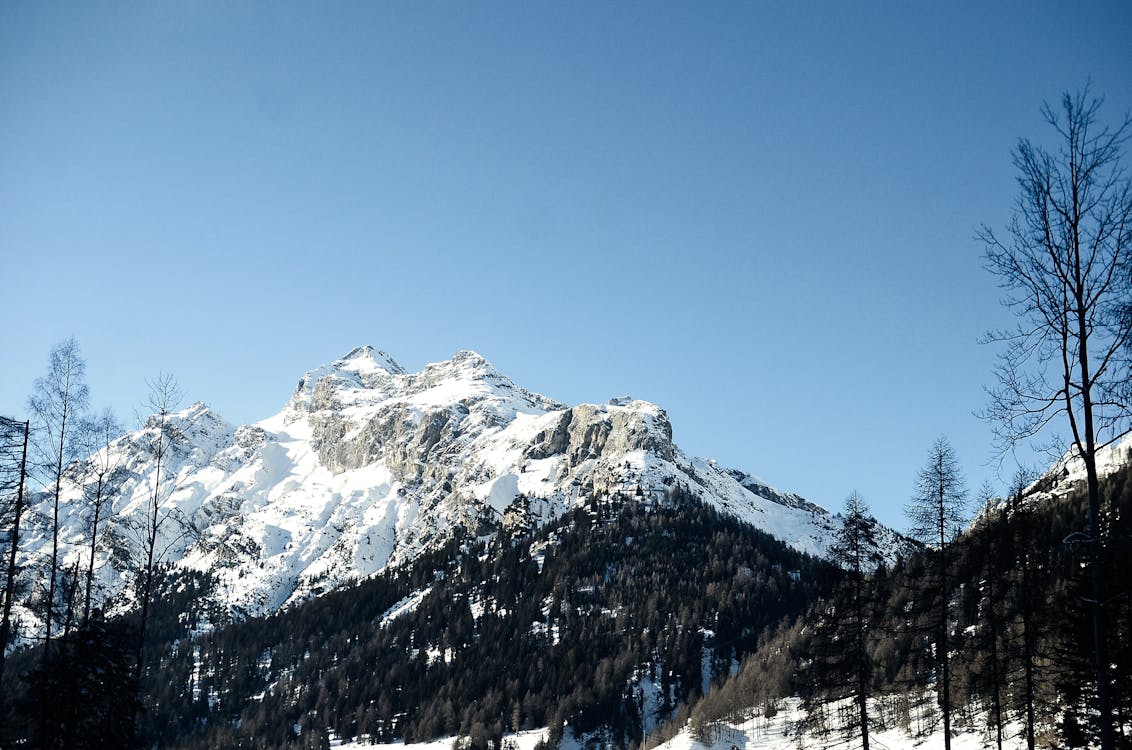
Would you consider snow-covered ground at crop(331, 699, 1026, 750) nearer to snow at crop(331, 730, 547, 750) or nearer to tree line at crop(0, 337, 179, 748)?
snow at crop(331, 730, 547, 750)

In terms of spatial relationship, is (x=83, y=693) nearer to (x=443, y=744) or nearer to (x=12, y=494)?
(x=12, y=494)

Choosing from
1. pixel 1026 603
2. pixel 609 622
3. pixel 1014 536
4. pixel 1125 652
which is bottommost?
pixel 609 622

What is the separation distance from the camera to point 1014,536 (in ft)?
109

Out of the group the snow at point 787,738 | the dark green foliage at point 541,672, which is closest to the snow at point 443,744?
the dark green foliage at point 541,672

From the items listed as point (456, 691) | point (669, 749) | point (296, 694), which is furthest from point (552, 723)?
point (296, 694)

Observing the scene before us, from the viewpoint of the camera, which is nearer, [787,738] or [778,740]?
[787,738]

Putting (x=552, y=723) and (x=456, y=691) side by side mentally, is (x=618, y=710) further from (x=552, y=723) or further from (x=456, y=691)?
(x=456, y=691)

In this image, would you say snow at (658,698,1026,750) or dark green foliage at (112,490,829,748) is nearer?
snow at (658,698,1026,750)

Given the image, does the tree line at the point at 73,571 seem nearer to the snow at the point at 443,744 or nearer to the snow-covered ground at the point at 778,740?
the snow-covered ground at the point at 778,740

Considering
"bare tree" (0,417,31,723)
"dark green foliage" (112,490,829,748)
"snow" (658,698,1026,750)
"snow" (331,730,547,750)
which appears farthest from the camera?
"dark green foliage" (112,490,829,748)

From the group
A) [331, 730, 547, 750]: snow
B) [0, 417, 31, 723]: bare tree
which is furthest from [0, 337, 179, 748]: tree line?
[331, 730, 547, 750]: snow

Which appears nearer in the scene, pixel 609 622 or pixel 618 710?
pixel 618 710

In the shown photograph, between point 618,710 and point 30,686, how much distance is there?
136502 mm

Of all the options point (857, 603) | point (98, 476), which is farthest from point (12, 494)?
point (857, 603)
